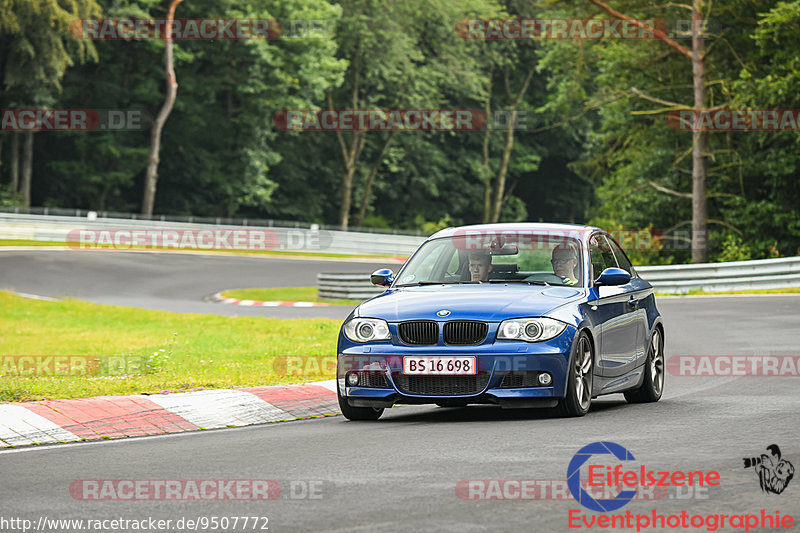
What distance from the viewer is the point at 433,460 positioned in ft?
26.3

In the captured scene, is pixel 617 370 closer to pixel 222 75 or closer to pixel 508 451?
pixel 508 451

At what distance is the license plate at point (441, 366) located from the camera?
991 centimetres

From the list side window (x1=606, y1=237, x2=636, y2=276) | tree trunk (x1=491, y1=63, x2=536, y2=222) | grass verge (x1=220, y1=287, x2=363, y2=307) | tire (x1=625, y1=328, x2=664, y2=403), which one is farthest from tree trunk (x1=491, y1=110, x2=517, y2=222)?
tire (x1=625, y1=328, x2=664, y2=403)

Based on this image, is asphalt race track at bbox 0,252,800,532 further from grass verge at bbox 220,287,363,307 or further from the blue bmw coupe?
grass verge at bbox 220,287,363,307

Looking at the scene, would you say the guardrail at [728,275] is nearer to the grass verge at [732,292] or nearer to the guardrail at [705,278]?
the guardrail at [705,278]

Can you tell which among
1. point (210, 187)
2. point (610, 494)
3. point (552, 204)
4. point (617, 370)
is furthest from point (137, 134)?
point (610, 494)

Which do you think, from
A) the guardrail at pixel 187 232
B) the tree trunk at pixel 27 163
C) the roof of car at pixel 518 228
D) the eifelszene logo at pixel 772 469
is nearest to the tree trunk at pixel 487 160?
the guardrail at pixel 187 232

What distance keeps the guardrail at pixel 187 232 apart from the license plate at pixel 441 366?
40.3 meters

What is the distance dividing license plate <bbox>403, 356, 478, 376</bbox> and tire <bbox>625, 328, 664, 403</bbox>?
2.50 meters

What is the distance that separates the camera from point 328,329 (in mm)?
21859

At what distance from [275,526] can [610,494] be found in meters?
1.82

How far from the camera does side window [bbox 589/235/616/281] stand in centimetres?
1145

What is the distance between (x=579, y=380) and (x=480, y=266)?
154cm

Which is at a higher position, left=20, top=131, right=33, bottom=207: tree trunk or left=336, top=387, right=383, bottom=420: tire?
left=20, top=131, right=33, bottom=207: tree trunk
